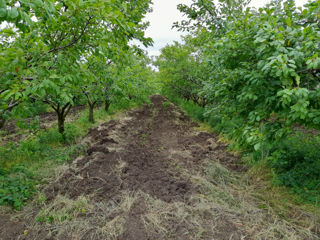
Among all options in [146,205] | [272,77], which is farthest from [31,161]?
[272,77]

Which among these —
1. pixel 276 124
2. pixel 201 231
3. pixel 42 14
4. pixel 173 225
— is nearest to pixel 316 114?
pixel 276 124

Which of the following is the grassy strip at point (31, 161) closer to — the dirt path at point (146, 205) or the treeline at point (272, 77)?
the dirt path at point (146, 205)

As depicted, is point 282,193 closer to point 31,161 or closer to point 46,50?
point 46,50

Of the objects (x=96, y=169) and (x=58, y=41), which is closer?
(x=58, y=41)

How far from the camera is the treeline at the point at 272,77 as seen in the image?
84.6 inches

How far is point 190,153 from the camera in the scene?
574 cm

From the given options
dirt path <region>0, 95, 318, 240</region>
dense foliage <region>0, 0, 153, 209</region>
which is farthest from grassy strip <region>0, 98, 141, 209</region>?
dirt path <region>0, 95, 318, 240</region>

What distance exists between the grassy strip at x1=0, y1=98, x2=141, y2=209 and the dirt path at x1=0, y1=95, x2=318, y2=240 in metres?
0.37

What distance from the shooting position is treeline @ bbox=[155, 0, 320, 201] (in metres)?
→ 2.15

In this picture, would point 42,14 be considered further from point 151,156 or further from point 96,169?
point 151,156

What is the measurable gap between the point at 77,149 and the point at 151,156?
220 cm

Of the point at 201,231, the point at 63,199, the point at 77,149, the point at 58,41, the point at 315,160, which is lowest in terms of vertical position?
the point at 315,160

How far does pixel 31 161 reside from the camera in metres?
4.86

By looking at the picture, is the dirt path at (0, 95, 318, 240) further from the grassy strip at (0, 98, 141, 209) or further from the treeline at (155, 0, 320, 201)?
the treeline at (155, 0, 320, 201)
